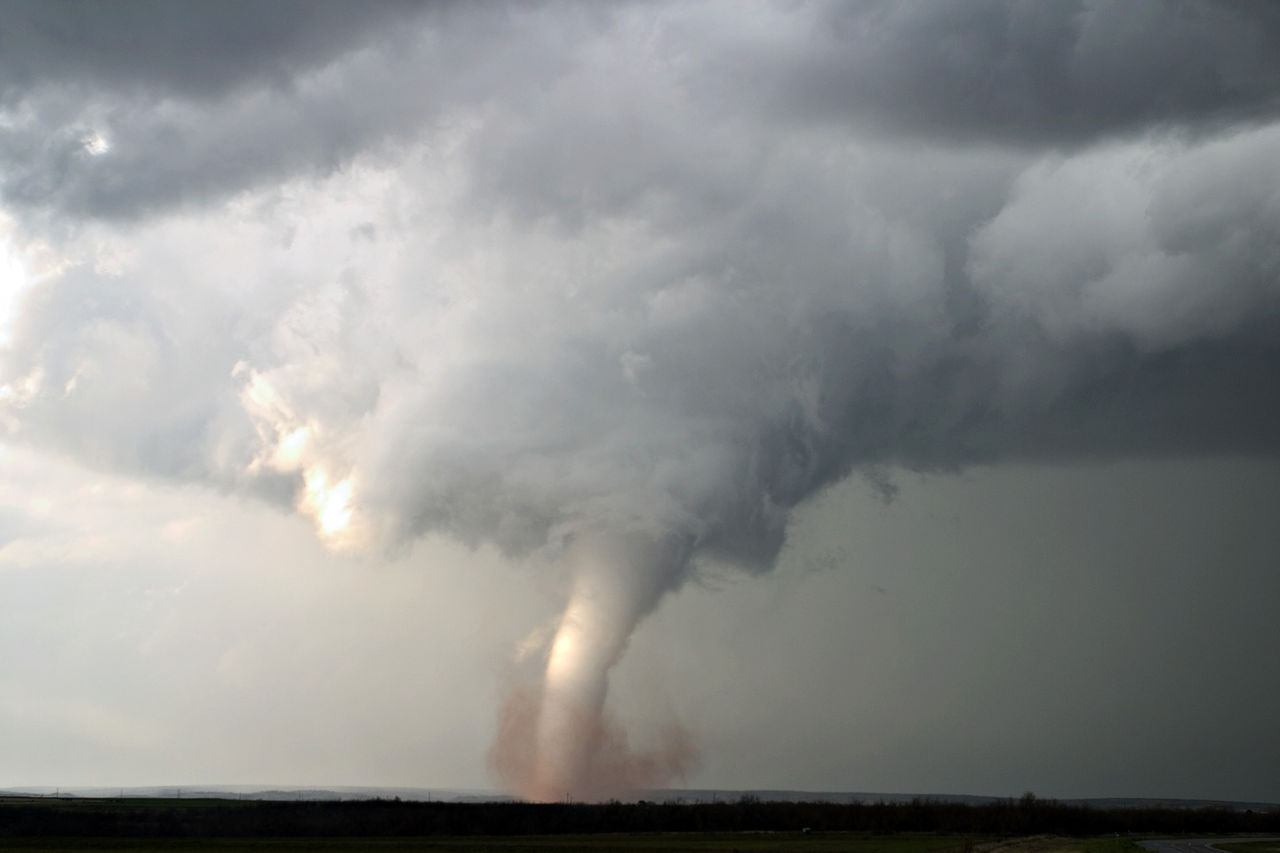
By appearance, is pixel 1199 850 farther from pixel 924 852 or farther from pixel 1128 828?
pixel 1128 828

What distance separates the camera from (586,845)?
143625mm

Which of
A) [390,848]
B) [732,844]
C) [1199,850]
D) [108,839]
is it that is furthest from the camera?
[108,839]

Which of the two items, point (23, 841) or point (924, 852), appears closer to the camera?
point (924, 852)

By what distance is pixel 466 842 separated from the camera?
514 ft

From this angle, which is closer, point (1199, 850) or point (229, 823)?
point (1199, 850)

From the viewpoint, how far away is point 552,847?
139 meters

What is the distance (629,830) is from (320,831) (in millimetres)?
44634

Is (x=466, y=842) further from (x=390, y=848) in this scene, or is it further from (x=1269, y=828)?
(x=1269, y=828)

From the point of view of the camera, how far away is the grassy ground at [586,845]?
431 ft

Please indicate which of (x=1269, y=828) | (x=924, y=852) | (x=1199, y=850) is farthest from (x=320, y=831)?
(x=1269, y=828)

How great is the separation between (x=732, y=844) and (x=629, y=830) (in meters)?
49.2

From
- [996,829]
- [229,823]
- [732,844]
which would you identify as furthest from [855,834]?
[229,823]

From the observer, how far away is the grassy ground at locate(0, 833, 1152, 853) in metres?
132

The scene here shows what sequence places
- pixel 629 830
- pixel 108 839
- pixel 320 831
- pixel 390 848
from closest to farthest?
1. pixel 390 848
2. pixel 108 839
3. pixel 320 831
4. pixel 629 830
